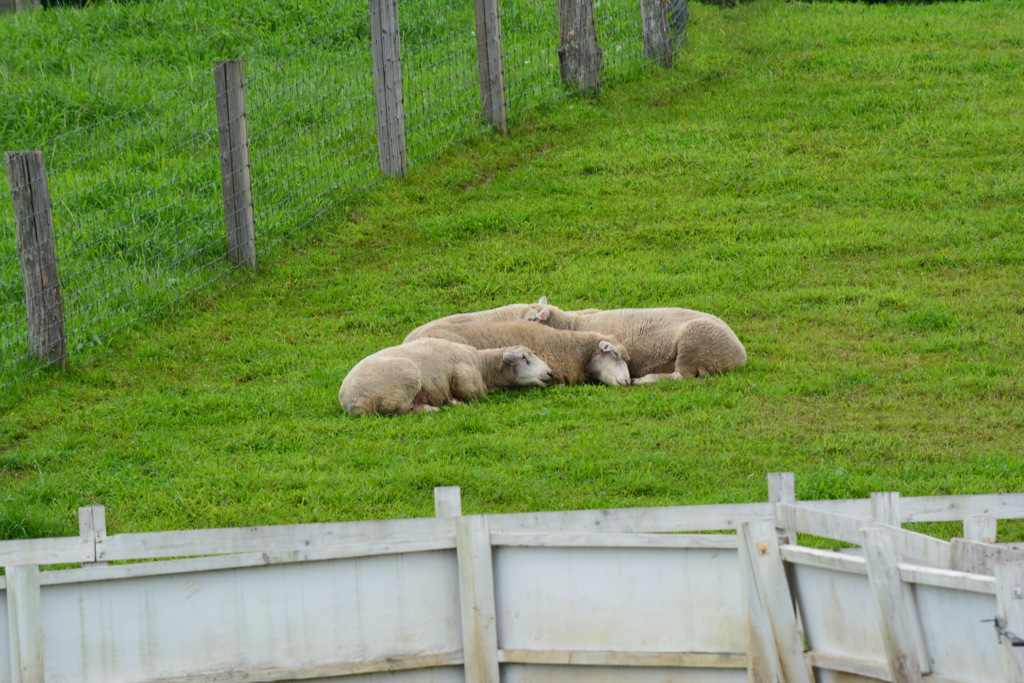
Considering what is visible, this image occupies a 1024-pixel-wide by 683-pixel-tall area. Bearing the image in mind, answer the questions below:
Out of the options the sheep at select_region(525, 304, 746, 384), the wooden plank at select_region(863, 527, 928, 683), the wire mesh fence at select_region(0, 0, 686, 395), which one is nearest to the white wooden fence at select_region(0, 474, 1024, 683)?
the wooden plank at select_region(863, 527, 928, 683)

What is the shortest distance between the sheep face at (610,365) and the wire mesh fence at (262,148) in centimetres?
401

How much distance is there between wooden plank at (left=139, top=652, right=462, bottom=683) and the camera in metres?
4.95

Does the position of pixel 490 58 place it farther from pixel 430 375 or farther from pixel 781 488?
pixel 781 488

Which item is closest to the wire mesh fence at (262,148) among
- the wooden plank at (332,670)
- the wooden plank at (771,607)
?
the wooden plank at (332,670)

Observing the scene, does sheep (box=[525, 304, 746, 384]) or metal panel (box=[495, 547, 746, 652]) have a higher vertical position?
sheep (box=[525, 304, 746, 384])

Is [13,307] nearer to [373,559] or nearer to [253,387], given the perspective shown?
[253,387]

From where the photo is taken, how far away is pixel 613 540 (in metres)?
4.88

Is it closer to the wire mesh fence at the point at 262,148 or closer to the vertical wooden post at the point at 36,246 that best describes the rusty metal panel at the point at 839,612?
the wire mesh fence at the point at 262,148

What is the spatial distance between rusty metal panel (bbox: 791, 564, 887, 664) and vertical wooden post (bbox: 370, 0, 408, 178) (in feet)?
33.5

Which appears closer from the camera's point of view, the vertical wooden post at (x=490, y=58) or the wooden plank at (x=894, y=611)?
the wooden plank at (x=894, y=611)

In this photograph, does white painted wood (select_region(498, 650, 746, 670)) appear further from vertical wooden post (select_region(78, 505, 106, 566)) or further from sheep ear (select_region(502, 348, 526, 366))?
sheep ear (select_region(502, 348, 526, 366))

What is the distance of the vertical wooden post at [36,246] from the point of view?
10133mm

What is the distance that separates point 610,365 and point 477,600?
533 cm

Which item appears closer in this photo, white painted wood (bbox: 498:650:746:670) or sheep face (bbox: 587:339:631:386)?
white painted wood (bbox: 498:650:746:670)
